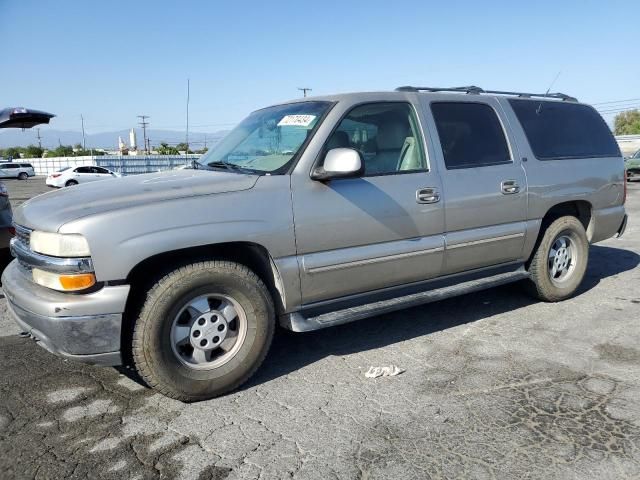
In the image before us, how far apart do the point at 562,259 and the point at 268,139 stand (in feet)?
10.4

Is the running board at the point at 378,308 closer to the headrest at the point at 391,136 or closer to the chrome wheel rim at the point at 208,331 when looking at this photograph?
the chrome wheel rim at the point at 208,331

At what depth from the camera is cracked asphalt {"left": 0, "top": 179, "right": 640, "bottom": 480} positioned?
8.36 feet

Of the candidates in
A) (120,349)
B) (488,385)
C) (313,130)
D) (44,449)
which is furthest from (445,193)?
(44,449)

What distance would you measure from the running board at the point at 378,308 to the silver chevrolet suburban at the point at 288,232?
0.01m

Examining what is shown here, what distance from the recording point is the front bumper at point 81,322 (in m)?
2.86

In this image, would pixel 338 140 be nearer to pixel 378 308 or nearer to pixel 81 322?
pixel 378 308

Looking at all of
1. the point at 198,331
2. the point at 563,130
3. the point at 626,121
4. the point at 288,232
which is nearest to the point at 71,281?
the point at 198,331

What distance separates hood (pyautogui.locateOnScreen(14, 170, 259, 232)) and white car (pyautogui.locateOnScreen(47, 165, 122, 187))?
28189mm

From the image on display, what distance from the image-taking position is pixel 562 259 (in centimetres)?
514

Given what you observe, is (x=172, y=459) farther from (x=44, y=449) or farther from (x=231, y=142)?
(x=231, y=142)

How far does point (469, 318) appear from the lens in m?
4.70

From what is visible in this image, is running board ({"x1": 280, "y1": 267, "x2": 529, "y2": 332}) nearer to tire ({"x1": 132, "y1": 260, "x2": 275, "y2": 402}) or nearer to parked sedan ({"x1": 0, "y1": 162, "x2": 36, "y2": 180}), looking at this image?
tire ({"x1": 132, "y1": 260, "x2": 275, "y2": 402})

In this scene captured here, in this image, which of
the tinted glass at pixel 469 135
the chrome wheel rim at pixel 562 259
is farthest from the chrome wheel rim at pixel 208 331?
the chrome wheel rim at pixel 562 259

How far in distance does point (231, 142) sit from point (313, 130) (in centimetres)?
96
